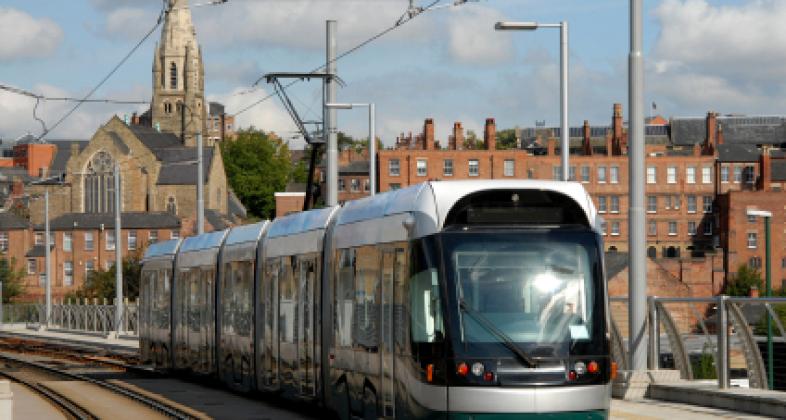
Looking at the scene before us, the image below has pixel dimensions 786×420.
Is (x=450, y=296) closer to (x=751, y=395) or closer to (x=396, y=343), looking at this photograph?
(x=396, y=343)

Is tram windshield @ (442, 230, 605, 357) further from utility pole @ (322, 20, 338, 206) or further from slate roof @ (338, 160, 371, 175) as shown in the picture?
slate roof @ (338, 160, 371, 175)

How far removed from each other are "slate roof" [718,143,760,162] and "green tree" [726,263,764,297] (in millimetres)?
19480

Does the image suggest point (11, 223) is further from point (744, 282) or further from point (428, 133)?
point (744, 282)

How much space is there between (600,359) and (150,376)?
57.2 feet

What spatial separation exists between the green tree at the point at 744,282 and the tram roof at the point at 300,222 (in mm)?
86934

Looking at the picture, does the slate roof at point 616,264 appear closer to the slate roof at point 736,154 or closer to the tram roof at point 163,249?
the slate roof at point 736,154

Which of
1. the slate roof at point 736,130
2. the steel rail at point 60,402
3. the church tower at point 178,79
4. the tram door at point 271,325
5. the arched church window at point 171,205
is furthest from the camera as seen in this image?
the church tower at point 178,79

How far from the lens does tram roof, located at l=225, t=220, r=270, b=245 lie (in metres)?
18.4

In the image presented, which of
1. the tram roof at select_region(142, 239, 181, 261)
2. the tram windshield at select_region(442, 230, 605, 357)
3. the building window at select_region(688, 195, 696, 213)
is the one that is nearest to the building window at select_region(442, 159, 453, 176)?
the building window at select_region(688, 195, 696, 213)

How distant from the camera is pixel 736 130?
144375 millimetres

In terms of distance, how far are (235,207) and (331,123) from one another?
377 feet

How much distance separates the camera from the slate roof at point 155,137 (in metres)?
139

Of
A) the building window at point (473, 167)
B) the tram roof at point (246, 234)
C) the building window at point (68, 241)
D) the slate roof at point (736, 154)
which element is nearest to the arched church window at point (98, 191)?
the building window at point (68, 241)

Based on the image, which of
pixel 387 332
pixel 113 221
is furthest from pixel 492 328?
pixel 113 221
